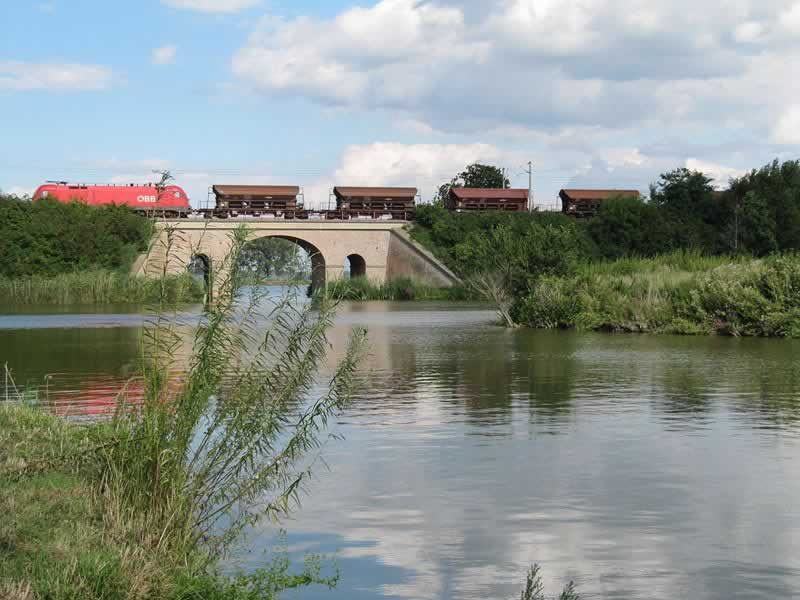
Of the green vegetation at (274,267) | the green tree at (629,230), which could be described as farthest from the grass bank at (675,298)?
the green tree at (629,230)

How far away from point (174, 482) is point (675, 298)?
26965mm

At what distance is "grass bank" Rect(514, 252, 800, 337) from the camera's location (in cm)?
2973

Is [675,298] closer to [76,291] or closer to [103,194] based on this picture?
[76,291]

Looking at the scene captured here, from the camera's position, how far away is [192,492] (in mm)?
7410

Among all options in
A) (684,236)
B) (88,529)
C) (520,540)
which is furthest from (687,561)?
(684,236)

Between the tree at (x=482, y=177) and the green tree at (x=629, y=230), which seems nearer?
the green tree at (x=629, y=230)

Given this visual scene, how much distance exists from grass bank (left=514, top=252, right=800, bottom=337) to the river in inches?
336

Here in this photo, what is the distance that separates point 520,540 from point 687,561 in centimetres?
126

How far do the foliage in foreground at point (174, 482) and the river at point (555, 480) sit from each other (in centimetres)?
53

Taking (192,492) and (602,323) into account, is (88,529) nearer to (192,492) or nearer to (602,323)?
(192,492)

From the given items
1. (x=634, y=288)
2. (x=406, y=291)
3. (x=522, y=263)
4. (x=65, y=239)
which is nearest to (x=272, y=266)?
(x=634, y=288)

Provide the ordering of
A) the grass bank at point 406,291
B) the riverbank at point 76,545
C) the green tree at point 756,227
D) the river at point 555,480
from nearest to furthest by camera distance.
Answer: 1. the riverbank at point 76,545
2. the river at point 555,480
3. the grass bank at point 406,291
4. the green tree at point 756,227

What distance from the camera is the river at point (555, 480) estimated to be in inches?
294

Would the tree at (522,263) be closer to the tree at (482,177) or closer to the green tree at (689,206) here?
the green tree at (689,206)
